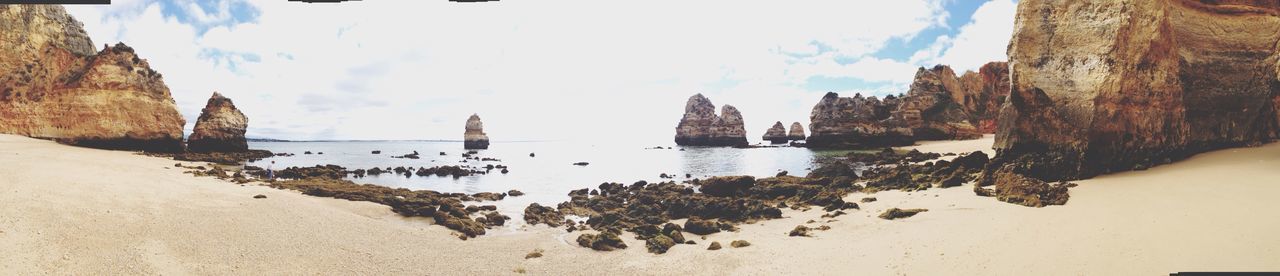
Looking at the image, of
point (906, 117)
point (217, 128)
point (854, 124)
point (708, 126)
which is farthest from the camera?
point (708, 126)

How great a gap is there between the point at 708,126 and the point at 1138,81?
293ft

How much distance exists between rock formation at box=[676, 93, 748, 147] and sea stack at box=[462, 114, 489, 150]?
119 feet

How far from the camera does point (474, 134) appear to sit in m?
94.8

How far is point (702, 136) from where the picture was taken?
4085 inches

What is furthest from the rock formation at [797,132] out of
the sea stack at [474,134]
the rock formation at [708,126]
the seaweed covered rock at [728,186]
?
the seaweed covered rock at [728,186]

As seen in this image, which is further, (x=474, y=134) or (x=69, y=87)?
(x=474, y=134)

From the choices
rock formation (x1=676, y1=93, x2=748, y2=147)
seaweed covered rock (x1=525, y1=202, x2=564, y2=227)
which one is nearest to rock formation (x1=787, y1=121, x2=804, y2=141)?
rock formation (x1=676, y1=93, x2=748, y2=147)

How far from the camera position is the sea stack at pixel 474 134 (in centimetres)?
9425

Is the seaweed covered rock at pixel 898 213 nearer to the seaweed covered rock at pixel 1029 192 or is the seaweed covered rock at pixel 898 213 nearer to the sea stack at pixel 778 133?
the seaweed covered rock at pixel 1029 192

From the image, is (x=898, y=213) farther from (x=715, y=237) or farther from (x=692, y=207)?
(x=692, y=207)

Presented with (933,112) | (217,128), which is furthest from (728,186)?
(933,112)

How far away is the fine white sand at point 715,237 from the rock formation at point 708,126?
8449 centimetres

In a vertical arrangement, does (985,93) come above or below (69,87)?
above

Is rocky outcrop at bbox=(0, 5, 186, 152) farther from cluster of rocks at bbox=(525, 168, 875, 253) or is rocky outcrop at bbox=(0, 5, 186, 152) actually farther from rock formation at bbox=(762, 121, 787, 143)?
rock formation at bbox=(762, 121, 787, 143)
